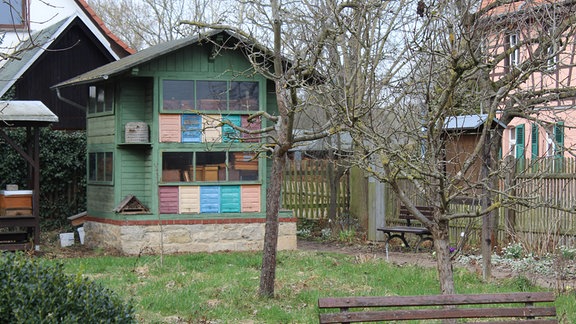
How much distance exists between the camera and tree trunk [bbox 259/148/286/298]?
11.6 meters

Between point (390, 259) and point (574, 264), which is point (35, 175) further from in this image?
point (574, 264)

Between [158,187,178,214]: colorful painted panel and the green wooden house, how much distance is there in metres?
0.02

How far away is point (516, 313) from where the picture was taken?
327 inches

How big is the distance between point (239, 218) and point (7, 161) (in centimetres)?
670

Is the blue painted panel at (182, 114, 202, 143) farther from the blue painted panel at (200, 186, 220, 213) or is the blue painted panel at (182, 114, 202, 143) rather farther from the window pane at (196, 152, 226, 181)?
the blue painted panel at (200, 186, 220, 213)

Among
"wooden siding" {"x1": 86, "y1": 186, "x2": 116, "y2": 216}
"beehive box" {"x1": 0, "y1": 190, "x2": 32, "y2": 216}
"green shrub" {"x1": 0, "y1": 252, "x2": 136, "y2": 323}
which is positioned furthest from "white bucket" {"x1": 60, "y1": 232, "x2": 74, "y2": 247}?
"green shrub" {"x1": 0, "y1": 252, "x2": 136, "y2": 323}

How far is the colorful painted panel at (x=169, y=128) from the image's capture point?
17641 mm

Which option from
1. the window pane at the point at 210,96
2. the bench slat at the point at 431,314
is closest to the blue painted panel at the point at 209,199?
the window pane at the point at 210,96

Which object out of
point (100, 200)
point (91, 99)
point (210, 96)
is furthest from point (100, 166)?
point (210, 96)

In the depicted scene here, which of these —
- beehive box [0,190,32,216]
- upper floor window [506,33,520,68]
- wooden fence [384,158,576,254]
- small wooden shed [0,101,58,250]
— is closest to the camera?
upper floor window [506,33,520,68]

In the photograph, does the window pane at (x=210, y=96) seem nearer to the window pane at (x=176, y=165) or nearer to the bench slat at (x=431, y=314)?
the window pane at (x=176, y=165)

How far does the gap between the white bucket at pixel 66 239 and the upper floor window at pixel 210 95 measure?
4.07m

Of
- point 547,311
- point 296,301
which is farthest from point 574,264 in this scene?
point 547,311

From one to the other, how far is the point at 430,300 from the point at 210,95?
35.5ft
